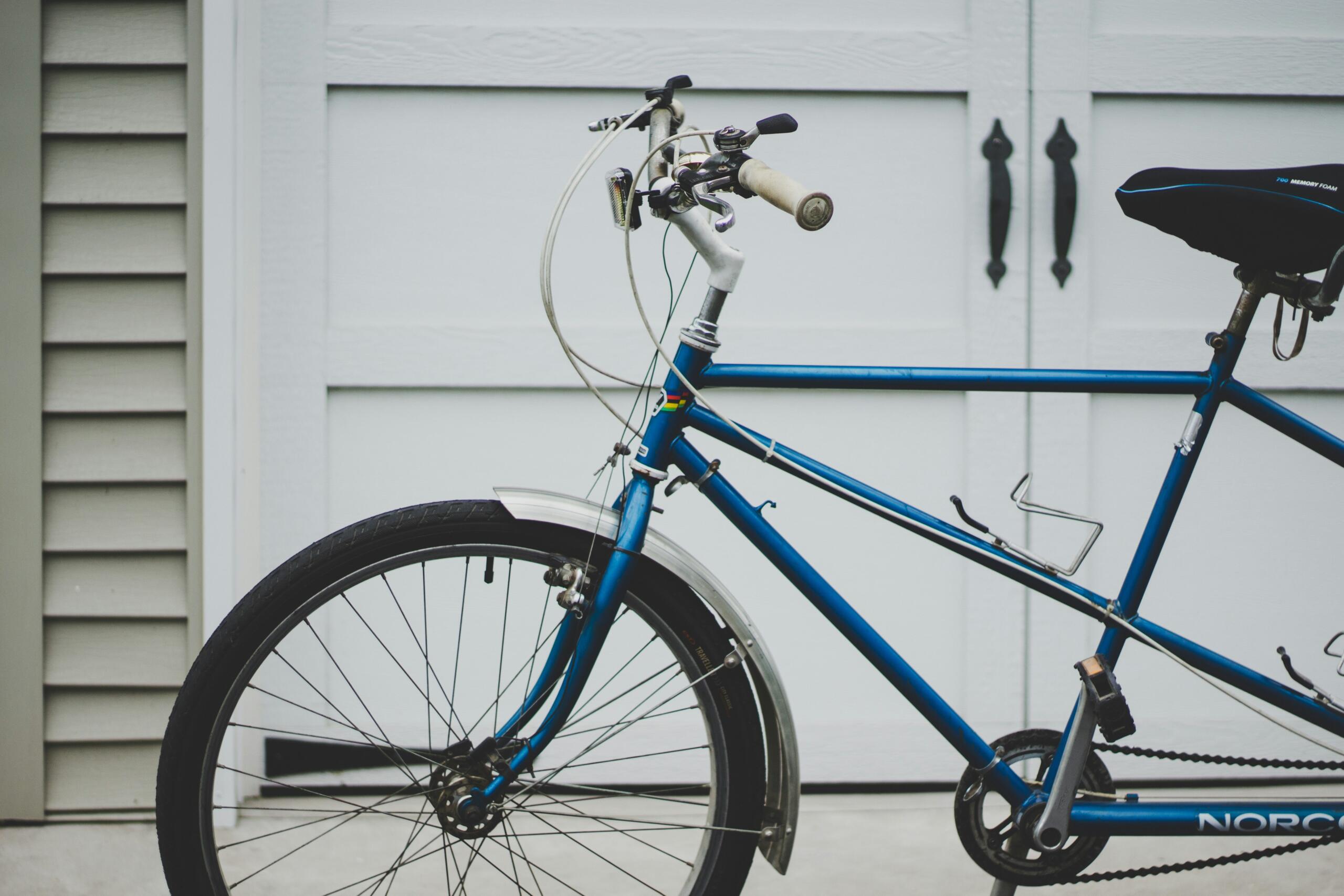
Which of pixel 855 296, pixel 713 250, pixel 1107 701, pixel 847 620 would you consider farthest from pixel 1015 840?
pixel 855 296

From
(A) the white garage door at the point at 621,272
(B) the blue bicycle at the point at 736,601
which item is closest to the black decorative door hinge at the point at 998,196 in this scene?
(A) the white garage door at the point at 621,272

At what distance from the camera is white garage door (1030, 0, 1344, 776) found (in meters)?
1.90

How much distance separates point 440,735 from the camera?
1.92 m

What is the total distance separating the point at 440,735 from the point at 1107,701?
1.21 metres

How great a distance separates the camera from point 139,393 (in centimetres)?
181

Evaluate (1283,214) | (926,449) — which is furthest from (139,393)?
(1283,214)

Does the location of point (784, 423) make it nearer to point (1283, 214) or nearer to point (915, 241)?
point (915, 241)

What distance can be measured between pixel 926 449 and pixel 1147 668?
0.61 meters

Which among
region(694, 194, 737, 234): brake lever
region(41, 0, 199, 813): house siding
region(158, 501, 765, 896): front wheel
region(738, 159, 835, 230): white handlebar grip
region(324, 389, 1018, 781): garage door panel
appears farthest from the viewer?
region(324, 389, 1018, 781): garage door panel

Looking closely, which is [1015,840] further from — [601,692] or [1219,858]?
[601,692]

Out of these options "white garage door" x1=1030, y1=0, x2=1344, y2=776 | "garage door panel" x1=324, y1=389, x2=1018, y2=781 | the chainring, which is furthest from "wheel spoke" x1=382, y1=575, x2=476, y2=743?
"white garage door" x1=1030, y1=0, x2=1344, y2=776

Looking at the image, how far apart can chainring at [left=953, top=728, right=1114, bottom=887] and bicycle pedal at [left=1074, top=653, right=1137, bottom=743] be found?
0.23ft

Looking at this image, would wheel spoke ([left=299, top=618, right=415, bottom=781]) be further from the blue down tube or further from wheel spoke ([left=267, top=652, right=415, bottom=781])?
the blue down tube

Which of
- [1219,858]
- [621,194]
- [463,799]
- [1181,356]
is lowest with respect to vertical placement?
[1219,858]
